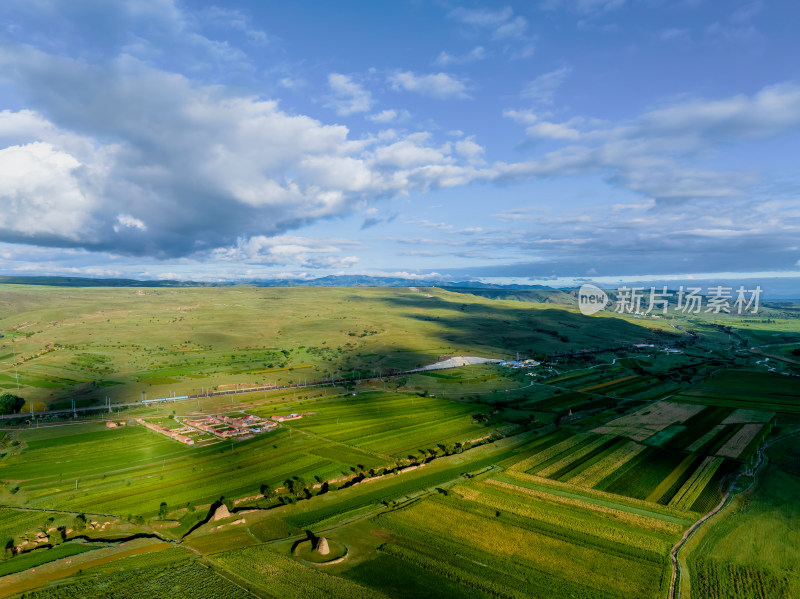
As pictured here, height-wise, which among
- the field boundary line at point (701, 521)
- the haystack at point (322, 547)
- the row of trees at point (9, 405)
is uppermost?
the field boundary line at point (701, 521)

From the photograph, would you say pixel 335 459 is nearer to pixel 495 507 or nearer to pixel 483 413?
pixel 495 507

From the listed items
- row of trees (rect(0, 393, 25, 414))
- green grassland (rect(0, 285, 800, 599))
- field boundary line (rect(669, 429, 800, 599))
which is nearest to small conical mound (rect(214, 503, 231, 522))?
green grassland (rect(0, 285, 800, 599))

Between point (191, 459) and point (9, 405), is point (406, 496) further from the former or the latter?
point (9, 405)

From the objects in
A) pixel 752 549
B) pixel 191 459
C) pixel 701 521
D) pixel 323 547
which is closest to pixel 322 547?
pixel 323 547

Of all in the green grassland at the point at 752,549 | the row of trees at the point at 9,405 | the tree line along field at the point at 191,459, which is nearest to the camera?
the green grassland at the point at 752,549

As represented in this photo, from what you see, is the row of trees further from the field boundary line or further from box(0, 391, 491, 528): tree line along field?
the field boundary line

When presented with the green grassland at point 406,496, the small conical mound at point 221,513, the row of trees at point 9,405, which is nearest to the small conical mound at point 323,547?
the green grassland at point 406,496

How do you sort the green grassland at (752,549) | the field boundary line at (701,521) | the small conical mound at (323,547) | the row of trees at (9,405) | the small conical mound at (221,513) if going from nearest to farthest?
the green grassland at (752,549) → the field boundary line at (701,521) → the small conical mound at (323,547) → the small conical mound at (221,513) → the row of trees at (9,405)

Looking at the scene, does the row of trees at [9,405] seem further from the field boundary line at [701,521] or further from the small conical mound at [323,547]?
the field boundary line at [701,521]
